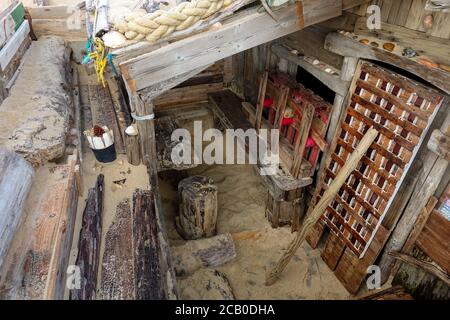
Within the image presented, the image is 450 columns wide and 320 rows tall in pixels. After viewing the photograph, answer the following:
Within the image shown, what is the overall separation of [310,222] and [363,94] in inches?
62.9

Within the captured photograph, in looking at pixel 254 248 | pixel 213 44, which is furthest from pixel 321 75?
pixel 254 248

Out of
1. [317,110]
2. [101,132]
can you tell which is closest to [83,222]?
[101,132]

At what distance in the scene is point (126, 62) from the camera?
2863 millimetres

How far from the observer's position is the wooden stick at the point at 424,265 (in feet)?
10.4

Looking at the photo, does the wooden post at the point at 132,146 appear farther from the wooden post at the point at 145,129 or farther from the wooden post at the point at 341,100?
the wooden post at the point at 341,100

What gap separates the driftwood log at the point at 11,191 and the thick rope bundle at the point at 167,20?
1.44 meters

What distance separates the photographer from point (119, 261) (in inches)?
105

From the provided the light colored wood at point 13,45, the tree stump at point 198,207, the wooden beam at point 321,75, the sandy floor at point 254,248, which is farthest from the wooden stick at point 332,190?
the light colored wood at point 13,45

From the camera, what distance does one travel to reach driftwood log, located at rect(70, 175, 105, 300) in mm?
2337

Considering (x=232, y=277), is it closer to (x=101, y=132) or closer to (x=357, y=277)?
(x=357, y=277)

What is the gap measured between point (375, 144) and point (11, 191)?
3407 mm

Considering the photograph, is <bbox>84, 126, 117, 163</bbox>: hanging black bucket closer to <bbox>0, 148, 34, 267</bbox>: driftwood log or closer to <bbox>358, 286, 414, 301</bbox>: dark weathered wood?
<bbox>0, 148, 34, 267</bbox>: driftwood log

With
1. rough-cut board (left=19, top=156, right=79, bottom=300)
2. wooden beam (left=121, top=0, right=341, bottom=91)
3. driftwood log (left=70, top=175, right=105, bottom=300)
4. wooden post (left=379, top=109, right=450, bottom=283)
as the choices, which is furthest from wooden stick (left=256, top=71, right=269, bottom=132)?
rough-cut board (left=19, top=156, right=79, bottom=300)

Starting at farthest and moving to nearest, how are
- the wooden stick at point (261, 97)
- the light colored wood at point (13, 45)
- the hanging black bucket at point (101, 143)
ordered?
the wooden stick at point (261, 97)
the light colored wood at point (13, 45)
the hanging black bucket at point (101, 143)
